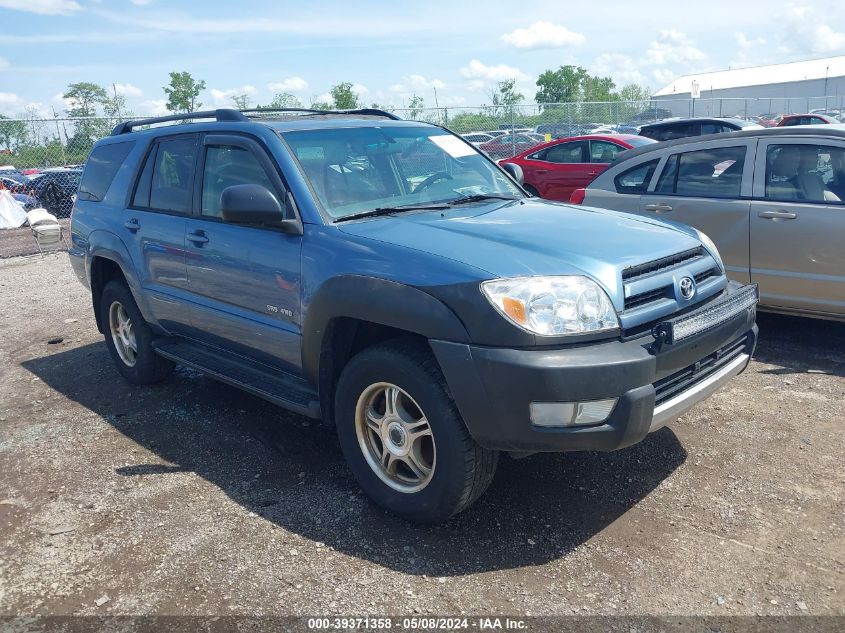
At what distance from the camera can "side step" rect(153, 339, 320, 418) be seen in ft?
12.3

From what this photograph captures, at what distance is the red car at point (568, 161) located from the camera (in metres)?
11.7

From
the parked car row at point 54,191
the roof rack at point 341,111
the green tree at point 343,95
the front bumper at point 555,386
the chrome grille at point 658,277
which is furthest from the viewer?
the green tree at point 343,95

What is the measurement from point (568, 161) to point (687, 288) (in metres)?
9.06

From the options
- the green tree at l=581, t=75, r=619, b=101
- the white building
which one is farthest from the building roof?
the green tree at l=581, t=75, r=619, b=101

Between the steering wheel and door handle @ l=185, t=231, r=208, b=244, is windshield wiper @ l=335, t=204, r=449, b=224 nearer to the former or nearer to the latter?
the steering wheel

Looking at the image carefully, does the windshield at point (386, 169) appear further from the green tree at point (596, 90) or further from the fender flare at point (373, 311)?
the green tree at point (596, 90)

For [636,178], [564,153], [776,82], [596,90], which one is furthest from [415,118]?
[776,82]

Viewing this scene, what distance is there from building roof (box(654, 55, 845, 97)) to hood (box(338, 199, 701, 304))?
85.3 metres

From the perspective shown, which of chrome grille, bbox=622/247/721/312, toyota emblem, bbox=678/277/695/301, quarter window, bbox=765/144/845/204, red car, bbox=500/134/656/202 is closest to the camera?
chrome grille, bbox=622/247/721/312

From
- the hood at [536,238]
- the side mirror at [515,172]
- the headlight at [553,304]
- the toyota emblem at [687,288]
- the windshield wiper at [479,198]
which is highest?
the side mirror at [515,172]

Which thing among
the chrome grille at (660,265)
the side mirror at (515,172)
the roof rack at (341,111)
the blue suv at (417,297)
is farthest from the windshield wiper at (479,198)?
the chrome grille at (660,265)

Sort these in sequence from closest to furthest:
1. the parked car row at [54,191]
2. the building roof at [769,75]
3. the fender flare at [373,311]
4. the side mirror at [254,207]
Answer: the fender flare at [373,311] → the side mirror at [254,207] → the parked car row at [54,191] → the building roof at [769,75]

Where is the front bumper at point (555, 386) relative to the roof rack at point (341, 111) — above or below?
below

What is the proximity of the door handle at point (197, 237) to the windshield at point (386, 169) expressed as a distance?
0.79m
